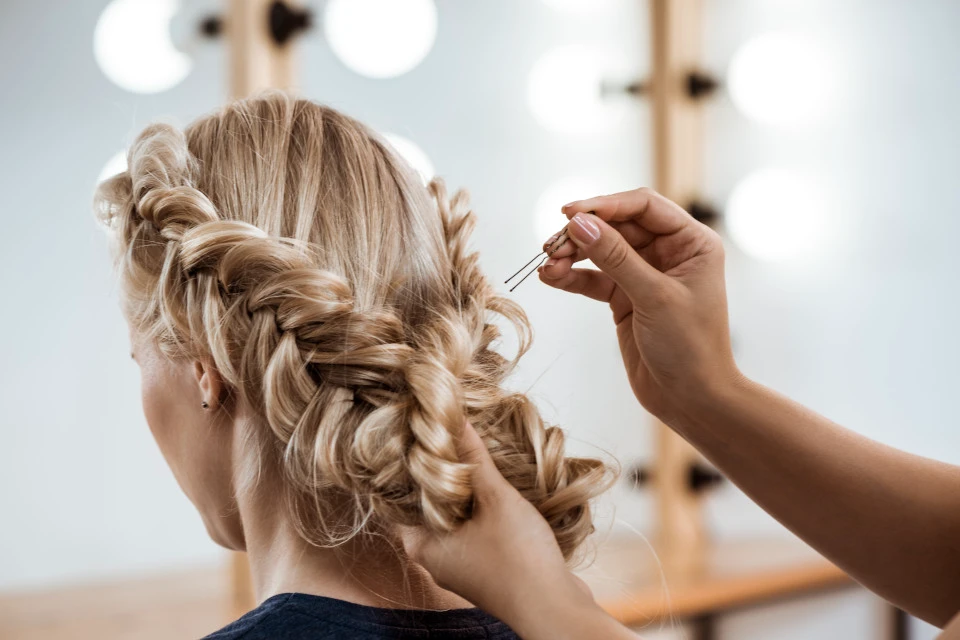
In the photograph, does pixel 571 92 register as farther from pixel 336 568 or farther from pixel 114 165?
pixel 336 568

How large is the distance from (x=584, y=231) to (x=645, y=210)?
100mm

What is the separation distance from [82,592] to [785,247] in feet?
4.76

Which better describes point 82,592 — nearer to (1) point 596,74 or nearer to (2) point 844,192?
(1) point 596,74

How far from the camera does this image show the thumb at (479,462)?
0.55 meters

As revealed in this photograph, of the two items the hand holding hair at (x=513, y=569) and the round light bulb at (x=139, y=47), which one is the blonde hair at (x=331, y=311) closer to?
the hand holding hair at (x=513, y=569)

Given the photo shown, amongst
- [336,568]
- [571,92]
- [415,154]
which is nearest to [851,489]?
[336,568]

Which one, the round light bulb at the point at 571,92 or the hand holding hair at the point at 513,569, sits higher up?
the round light bulb at the point at 571,92

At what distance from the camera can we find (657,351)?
74 centimetres

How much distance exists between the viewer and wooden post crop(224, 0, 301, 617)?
1232 millimetres

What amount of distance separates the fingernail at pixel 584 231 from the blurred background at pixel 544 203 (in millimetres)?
694

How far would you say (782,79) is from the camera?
5.91ft

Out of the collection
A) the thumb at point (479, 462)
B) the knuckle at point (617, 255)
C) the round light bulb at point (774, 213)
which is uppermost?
the knuckle at point (617, 255)

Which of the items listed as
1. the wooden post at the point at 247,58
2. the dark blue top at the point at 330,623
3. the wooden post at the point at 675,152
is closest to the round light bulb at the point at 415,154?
the wooden post at the point at 247,58

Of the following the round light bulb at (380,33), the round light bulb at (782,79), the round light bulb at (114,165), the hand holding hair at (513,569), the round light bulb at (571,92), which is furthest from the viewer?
the round light bulb at (782,79)
